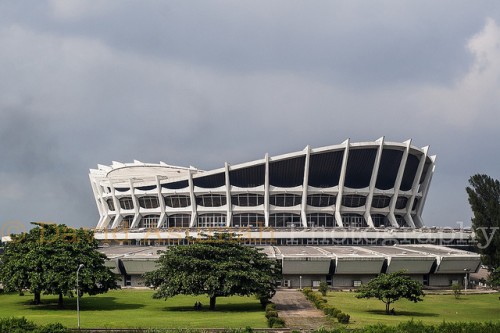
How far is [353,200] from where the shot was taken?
10300 centimetres

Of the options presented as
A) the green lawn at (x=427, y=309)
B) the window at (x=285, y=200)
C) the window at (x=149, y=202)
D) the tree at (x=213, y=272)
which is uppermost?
the window at (x=149, y=202)

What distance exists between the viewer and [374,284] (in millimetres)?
49781

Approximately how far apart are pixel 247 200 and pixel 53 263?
2068 inches

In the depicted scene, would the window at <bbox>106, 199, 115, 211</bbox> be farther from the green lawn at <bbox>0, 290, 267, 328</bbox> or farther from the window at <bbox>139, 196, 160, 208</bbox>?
the green lawn at <bbox>0, 290, 267, 328</bbox>

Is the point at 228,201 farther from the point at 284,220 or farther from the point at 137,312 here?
the point at 137,312

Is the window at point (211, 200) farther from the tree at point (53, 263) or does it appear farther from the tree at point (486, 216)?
the tree at point (486, 216)

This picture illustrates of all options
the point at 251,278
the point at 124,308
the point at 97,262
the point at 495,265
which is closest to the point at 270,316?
the point at 251,278

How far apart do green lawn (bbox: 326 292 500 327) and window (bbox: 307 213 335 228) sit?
3561 centimetres

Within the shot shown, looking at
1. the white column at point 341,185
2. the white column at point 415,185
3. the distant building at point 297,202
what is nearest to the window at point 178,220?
the distant building at point 297,202

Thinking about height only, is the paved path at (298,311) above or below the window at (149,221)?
below

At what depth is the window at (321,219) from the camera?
333 feet

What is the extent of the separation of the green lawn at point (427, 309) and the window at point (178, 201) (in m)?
43.1

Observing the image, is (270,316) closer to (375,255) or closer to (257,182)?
(375,255)

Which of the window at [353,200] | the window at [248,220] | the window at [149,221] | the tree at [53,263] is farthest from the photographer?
the window at [149,221]
